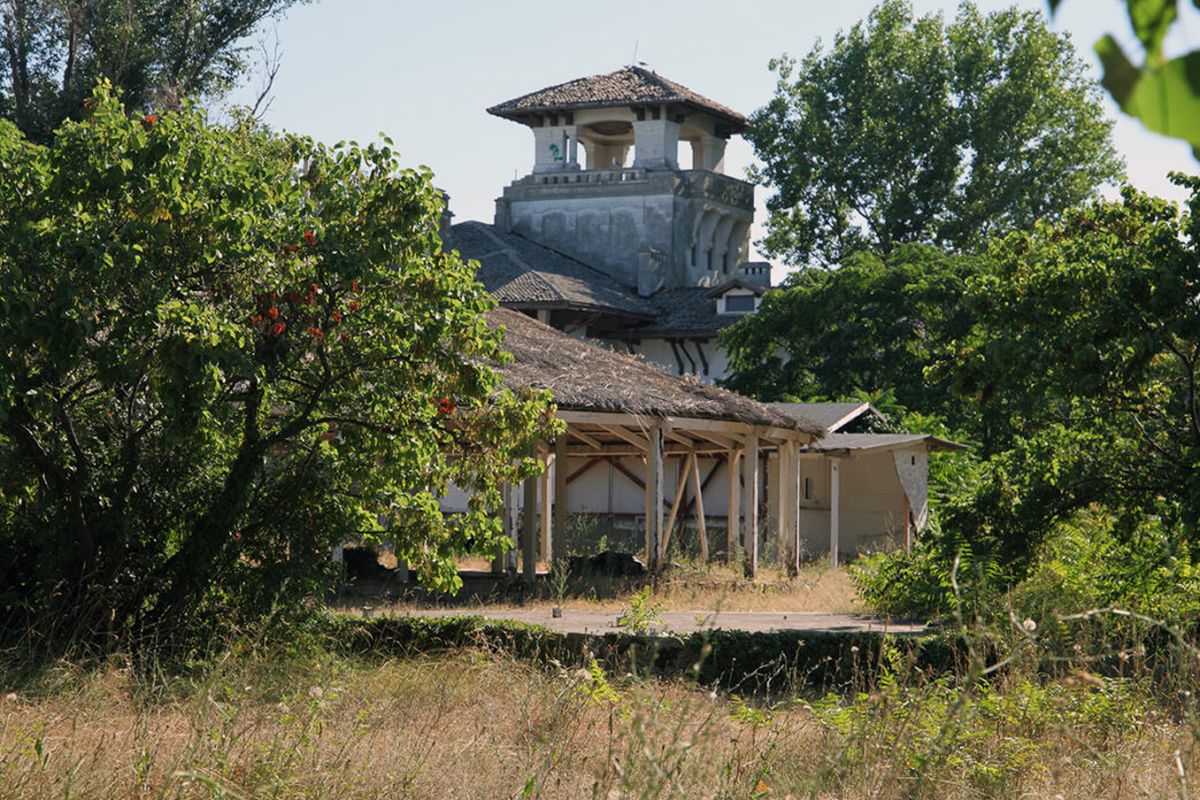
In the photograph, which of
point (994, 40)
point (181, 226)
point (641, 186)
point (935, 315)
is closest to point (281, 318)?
point (181, 226)

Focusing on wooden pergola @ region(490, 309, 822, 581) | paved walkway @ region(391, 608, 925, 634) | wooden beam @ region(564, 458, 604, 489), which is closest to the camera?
paved walkway @ region(391, 608, 925, 634)

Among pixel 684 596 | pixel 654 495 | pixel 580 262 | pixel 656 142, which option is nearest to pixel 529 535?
pixel 654 495

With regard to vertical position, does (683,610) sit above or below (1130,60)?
below

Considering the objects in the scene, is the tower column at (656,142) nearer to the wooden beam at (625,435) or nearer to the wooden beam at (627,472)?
the wooden beam at (627,472)

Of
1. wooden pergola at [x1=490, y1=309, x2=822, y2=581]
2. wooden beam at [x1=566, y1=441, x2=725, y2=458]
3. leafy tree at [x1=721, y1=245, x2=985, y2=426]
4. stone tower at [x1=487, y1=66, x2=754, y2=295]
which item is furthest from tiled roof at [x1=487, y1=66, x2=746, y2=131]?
wooden pergola at [x1=490, y1=309, x2=822, y2=581]

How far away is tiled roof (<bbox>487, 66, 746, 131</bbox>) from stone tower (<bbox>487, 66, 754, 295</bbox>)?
4 centimetres

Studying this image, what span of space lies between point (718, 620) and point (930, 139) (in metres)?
38.6

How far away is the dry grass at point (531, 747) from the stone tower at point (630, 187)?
39994 millimetres

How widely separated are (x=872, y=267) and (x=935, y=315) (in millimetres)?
2487

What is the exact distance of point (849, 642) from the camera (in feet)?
40.2

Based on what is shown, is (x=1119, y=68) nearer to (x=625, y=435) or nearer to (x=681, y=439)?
(x=625, y=435)

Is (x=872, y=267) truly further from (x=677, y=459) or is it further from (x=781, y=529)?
(x=781, y=529)

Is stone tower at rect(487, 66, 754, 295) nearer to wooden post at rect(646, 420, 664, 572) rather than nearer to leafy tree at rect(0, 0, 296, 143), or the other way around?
leafy tree at rect(0, 0, 296, 143)

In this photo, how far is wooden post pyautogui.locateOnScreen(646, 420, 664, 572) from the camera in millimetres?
20562
